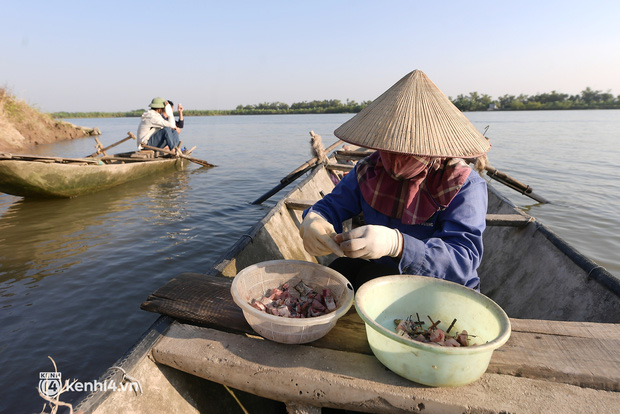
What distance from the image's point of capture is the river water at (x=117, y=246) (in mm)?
3287

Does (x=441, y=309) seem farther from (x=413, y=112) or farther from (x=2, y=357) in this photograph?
(x=2, y=357)

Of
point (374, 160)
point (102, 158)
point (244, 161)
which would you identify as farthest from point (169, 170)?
point (374, 160)

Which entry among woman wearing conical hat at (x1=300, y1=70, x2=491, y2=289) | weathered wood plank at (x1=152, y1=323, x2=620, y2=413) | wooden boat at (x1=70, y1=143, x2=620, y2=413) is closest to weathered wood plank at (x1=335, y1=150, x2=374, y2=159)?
woman wearing conical hat at (x1=300, y1=70, x2=491, y2=289)

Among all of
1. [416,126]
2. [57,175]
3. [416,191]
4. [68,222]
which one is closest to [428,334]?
[416,191]

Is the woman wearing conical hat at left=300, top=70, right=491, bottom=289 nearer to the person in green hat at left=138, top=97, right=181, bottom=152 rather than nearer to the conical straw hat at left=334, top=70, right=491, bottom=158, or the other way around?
the conical straw hat at left=334, top=70, right=491, bottom=158

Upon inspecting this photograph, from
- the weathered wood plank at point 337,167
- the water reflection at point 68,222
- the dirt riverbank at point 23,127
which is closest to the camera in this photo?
the water reflection at point 68,222

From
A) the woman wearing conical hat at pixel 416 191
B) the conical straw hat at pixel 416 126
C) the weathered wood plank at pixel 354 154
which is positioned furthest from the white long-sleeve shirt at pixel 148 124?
the conical straw hat at pixel 416 126

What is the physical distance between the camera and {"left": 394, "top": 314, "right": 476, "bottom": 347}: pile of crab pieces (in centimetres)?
142

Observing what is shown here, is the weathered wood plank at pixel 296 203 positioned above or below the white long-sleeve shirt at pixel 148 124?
below

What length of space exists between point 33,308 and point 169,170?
328 inches

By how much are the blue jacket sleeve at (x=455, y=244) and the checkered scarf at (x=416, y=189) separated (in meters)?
0.08

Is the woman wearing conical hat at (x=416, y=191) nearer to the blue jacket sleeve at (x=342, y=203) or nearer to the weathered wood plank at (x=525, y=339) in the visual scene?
the blue jacket sleeve at (x=342, y=203)

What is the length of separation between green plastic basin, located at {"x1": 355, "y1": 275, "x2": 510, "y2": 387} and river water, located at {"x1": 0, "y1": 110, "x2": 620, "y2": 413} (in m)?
2.87

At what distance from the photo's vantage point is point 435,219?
201cm
